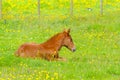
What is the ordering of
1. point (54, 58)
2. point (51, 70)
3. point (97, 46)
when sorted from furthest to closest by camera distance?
point (97, 46) → point (54, 58) → point (51, 70)

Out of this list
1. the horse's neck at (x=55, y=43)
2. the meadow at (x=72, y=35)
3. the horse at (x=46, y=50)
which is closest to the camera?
the meadow at (x=72, y=35)

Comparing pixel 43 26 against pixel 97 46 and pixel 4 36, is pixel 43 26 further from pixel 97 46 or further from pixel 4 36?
pixel 97 46

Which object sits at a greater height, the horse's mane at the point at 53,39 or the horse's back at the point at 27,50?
the horse's mane at the point at 53,39

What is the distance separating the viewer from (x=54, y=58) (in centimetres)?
1549

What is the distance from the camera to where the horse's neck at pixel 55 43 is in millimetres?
15734

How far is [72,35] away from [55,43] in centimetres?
698

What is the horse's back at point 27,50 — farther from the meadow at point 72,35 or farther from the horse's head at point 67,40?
the horse's head at point 67,40

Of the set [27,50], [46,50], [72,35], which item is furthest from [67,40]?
[72,35]

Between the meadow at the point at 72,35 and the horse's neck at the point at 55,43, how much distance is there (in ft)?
1.94

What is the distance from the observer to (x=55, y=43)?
52.0 ft

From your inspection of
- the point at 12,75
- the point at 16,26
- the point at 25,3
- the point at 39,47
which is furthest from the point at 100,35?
the point at 25,3

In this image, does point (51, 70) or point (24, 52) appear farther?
point (24, 52)

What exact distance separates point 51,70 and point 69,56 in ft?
11.7

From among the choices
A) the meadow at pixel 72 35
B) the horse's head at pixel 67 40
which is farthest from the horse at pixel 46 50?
the meadow at pixel 72 35
